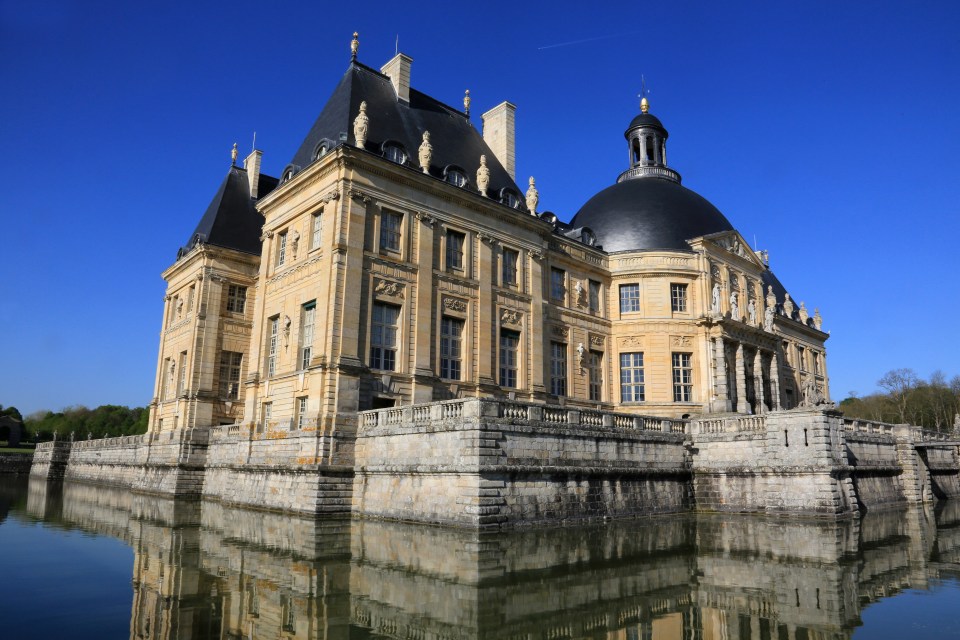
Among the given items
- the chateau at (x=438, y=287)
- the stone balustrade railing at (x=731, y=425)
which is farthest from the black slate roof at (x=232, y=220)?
the stone balustrade railing at (x=731, y=425)

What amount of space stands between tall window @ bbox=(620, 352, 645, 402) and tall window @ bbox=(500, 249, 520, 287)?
382 inches

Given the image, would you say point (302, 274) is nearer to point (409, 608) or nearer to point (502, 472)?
point (502, 472)

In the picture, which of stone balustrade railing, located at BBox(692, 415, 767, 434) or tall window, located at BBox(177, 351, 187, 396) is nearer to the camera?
stone balustrade railing, located at BBox(692, 415, 767, 434)

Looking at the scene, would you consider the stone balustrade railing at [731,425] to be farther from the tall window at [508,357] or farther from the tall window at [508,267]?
the tall window at [508,267]

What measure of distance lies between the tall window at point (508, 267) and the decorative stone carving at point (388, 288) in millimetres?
6005

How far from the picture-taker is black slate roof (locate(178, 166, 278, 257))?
125 feet

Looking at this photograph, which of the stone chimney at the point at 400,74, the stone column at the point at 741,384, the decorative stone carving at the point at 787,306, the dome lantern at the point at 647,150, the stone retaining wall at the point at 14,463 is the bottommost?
the stone retaining wall at the point at 14,463

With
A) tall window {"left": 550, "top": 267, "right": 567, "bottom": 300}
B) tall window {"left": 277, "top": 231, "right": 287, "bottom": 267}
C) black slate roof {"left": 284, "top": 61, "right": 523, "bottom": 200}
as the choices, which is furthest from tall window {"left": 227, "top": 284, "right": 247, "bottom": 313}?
tall window {"left": 550, "top": 267, "right": 567, "bottom": 300}

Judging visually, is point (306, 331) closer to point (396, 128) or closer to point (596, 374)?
point (396, 128)

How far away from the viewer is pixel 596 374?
122ft

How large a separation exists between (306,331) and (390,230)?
5.39 m

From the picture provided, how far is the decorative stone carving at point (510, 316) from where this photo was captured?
103ft

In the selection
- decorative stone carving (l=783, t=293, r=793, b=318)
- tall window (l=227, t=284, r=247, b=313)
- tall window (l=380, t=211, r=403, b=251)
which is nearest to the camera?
tall window (l=380, t=211, r=403, b=251)

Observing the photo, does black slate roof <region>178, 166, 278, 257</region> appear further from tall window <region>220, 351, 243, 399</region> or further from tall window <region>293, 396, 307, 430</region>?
tall window <region>293, 396, 307, 430</region>
